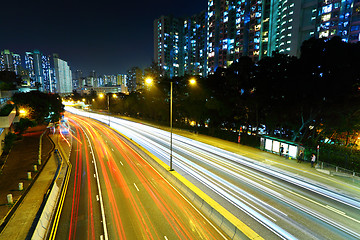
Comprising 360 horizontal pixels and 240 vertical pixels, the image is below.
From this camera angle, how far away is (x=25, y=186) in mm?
17047

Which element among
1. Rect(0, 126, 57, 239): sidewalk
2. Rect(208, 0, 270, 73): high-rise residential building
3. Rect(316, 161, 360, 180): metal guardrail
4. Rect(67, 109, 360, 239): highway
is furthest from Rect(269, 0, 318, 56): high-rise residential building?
Rect(0, 126, 57, 239): sidewalk

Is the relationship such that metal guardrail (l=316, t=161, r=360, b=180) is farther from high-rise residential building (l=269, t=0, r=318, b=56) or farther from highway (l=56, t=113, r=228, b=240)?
high-rise residential building (l=269, t=0, r=318, b=56)

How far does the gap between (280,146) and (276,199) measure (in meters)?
13.3

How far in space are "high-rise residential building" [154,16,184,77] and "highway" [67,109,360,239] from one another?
12045cm

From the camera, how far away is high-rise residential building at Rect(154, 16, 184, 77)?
13700cm

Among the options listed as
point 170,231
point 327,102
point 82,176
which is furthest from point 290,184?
point 82,176

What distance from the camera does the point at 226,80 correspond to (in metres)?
34.6

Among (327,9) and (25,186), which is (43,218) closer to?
(25,186)

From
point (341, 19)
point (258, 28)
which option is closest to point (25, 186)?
point (341, 19)

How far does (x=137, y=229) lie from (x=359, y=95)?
27887 millimetres

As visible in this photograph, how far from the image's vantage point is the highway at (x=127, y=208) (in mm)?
10617

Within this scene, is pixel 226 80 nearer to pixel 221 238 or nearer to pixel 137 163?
pixel 137 163

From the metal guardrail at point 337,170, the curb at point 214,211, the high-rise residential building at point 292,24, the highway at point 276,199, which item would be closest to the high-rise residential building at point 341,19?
the high-rise residential building at point 292,24

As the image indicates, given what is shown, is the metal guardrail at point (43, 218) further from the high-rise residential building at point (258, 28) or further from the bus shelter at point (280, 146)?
the high-rise residential building at point (258, 28)
